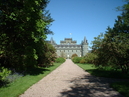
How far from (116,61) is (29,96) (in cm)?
824

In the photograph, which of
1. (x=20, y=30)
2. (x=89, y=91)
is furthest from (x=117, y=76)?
(x=20, y=30)

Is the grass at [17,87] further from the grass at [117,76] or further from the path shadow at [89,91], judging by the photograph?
the grass at [117,76]

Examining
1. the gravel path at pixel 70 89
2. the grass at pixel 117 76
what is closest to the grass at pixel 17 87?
the gravel path at pixel 70 89

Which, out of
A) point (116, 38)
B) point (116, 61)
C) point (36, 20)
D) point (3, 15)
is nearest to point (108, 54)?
point (116, 61)

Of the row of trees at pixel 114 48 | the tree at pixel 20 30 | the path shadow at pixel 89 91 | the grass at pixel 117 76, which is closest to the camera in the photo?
the path shadow at pixel 89 91

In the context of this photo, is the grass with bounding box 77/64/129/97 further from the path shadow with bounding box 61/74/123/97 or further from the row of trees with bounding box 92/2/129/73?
the row of trees with bounding box 92/2/129/73

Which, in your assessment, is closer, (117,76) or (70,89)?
(70,89)

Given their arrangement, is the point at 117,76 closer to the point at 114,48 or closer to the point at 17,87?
the point at 114,48

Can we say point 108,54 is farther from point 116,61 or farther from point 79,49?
point 79,49

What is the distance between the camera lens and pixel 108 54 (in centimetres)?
1035

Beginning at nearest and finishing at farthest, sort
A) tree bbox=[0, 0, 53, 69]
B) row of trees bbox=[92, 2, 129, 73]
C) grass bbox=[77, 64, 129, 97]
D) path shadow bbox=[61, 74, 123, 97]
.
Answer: path shadow bbox=[61, 74, 123, 97]
grass bbox=[77, 64, 129, 97]
tree bbox=[0, 0, 53, 69]
row of trees bbox=[92, 2, 129, 73]

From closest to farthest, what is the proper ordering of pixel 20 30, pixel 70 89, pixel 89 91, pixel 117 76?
pixel 89 91
pixel 70 89
pixel 20 30
pixel 117 76

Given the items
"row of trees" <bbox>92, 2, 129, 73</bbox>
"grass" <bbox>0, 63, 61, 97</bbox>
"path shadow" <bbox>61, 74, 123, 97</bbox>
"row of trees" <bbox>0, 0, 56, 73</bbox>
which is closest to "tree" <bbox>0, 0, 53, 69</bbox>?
"row of trees" <bbox>0, 0, 56, 73</bbox>

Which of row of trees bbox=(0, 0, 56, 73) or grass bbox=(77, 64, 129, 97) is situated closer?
grass bbox=(77, 64, 129, 97)
